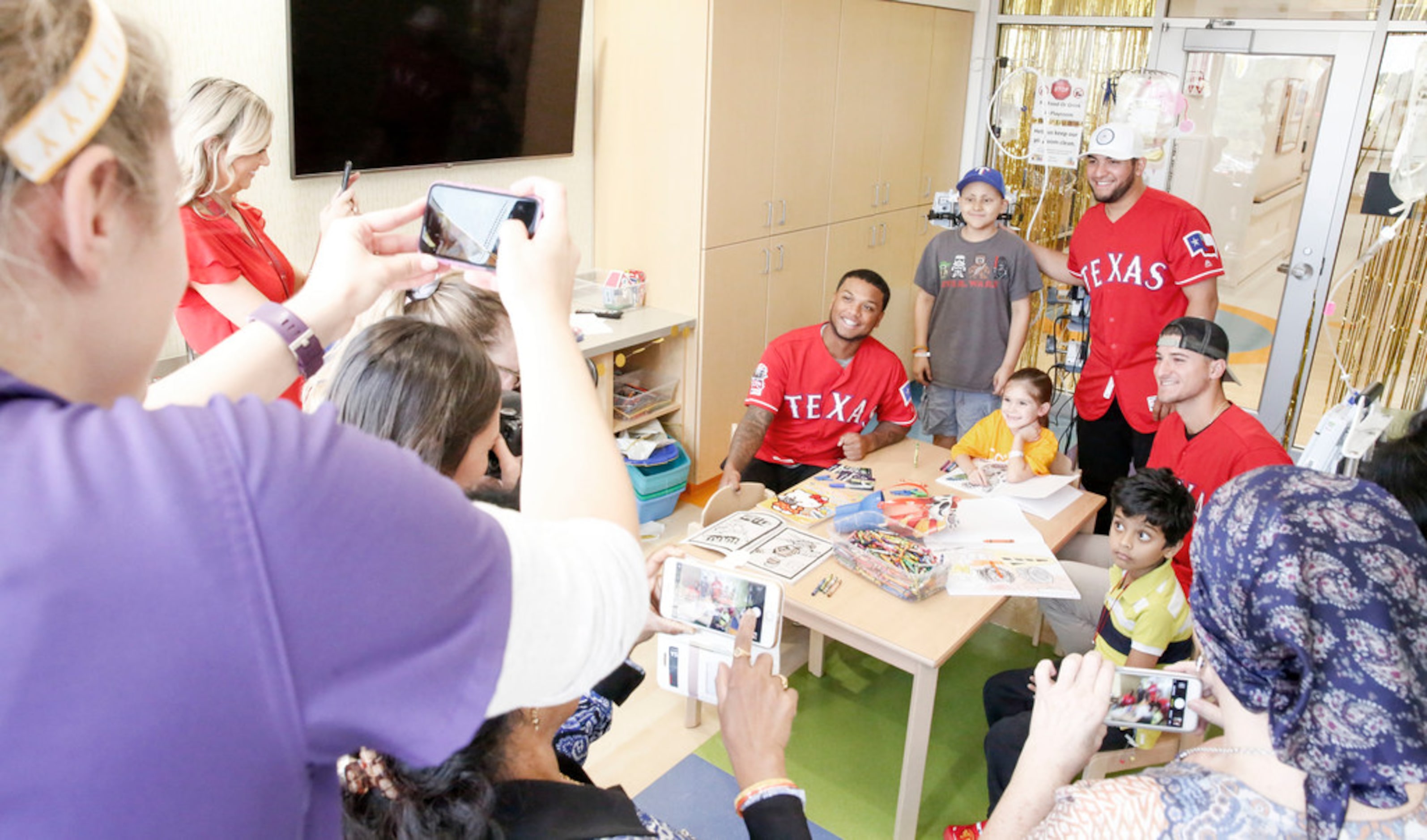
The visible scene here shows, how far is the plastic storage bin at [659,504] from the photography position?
398cm

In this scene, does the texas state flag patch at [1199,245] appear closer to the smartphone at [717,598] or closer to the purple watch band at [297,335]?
the smartphone at [717,598]

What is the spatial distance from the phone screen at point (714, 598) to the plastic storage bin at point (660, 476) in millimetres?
2158

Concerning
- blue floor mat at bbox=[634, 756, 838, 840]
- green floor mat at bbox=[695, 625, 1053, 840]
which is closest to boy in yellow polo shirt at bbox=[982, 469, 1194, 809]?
green floor mat at bbox=[695, 625, 1053, 840]

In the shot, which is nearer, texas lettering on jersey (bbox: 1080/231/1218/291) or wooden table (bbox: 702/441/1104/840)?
wooden table (bbox: 702/441/1104/840)

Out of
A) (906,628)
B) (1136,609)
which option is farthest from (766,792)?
(1136,609)

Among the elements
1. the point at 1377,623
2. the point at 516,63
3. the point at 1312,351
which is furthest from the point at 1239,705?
the point at 1312,351

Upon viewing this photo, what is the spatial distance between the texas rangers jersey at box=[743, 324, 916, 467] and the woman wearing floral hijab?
90.1 inches

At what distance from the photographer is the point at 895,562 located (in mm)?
2389

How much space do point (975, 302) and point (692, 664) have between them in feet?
9.59

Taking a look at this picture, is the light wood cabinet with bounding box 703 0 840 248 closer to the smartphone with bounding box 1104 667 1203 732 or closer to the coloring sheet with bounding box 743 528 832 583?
the coloring sheet with bounding box 743 528 832 583

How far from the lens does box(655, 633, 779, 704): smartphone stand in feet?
4.84

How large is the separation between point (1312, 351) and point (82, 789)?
5.16m

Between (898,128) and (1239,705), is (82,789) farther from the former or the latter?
(898,128)

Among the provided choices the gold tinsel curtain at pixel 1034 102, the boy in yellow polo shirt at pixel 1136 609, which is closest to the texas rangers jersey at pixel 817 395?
the boy in yellow polo shirt at pixel 1136 609
